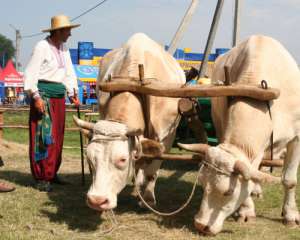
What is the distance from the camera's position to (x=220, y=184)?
13.9 ft

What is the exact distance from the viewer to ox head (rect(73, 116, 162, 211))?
4336 mm

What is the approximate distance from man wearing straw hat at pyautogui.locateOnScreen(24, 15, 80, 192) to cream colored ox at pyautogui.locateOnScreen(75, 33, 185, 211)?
0.77 m


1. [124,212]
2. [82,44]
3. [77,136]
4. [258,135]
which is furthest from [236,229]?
[82,44]

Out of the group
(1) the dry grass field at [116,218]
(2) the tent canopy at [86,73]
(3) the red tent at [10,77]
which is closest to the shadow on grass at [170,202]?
(1) the dry grass field at [116,218]

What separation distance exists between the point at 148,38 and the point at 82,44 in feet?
90.9

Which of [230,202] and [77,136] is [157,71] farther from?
[77,136]

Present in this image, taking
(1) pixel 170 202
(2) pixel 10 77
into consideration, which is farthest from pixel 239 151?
(2) pixel 10 77

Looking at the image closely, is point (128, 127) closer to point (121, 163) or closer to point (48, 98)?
A: point (121, 163)

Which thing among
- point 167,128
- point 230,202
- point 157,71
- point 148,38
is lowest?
point 230,202

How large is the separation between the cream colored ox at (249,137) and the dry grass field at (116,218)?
0.97 feet

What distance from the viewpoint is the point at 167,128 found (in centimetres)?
585

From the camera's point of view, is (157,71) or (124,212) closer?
(124,212)

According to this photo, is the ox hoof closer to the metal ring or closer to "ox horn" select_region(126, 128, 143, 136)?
the metal ring

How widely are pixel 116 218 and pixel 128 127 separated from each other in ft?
3.51
